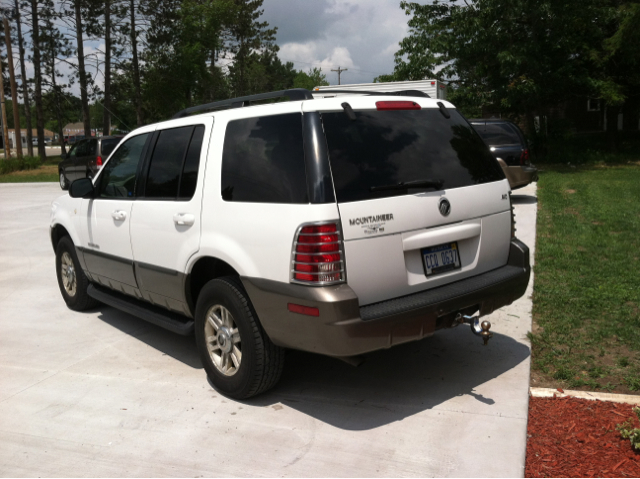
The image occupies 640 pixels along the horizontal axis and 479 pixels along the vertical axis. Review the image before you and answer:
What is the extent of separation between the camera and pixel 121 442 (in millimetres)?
3854

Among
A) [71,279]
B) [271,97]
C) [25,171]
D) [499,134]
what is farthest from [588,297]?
[25,171]

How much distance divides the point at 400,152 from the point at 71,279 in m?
4.27

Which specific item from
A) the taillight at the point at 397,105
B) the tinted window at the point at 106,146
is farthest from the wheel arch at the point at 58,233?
the tinted window at the point at 106,146

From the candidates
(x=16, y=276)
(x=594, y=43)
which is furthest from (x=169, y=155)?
(x=594, y=43)

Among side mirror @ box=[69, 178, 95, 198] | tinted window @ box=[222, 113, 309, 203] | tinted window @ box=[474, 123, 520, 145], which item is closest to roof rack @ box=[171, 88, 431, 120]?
tinted window @ box=[222, 113, 309, 203]

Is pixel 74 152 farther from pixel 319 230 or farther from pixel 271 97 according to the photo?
pixel 319 230

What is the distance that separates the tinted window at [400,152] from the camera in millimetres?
3797

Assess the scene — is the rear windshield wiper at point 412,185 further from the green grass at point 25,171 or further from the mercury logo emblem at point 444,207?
the green grass at point 25,171

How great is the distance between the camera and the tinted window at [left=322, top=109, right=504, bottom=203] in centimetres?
380

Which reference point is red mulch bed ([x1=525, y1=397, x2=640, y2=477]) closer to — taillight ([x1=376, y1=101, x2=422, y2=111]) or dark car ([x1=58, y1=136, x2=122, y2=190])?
taillight ([x1=376, y1=101, x2=422, y2=111])

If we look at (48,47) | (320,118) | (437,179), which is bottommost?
(437,179)

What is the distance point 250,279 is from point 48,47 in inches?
1956

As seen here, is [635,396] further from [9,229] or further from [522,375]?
[9,229]

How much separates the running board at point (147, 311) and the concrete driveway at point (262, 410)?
380 mm
